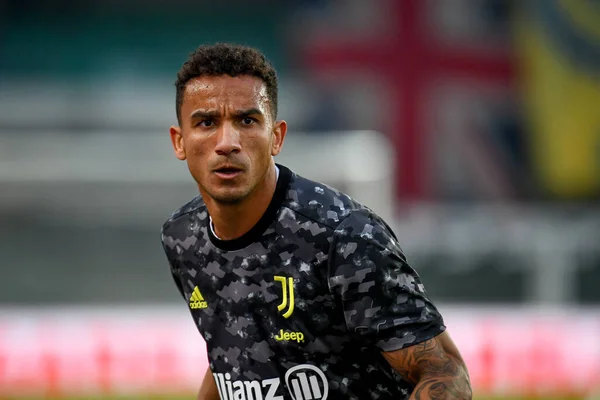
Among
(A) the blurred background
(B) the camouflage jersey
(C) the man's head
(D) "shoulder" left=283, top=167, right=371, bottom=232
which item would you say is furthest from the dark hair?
(A) the blurred background

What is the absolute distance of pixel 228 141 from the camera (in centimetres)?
317

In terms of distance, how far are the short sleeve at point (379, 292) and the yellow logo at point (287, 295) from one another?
17 cm

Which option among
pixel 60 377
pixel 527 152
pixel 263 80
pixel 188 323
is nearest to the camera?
pixel 263 80

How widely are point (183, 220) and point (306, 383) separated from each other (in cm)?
78

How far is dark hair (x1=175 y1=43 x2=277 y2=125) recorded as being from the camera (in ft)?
10.6

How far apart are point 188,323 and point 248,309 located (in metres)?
8.19

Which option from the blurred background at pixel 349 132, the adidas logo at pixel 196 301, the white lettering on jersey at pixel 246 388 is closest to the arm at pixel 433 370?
the white lettering on jersey at pixel 246 388

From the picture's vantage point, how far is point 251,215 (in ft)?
11.0

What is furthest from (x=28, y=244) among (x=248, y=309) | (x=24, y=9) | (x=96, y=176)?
(x=248, y=309)

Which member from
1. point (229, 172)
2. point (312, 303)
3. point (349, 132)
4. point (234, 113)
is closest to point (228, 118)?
point (234, 113)

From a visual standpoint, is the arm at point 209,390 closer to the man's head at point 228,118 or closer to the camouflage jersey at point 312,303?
the camouflage jersey at point 312,303

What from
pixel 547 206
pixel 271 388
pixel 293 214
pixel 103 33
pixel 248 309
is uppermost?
pixel 103 33

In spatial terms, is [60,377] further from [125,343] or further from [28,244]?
[28,244]

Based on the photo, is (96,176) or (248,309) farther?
(96,176)
